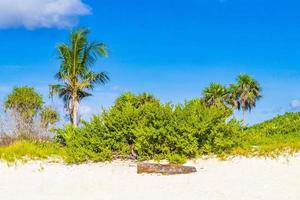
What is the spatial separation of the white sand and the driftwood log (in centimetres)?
26

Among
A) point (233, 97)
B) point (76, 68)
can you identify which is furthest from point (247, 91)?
point (76, 68)

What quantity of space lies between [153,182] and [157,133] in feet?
11.5

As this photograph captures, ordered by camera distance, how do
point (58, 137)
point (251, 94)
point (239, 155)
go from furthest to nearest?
point (251, 94) < point (58, 137) < point (239, 155)

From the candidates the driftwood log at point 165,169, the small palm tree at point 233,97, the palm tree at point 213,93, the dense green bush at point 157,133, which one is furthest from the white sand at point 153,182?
the small palm tree at point 233,97

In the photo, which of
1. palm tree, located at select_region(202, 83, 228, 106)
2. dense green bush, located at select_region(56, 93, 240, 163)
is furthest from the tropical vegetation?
palm tree, located at select_region(202, 83, 228, 106)

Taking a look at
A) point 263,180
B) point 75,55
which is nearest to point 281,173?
point 263,180

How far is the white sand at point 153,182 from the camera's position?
13.4m

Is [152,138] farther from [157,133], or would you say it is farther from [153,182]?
[153,182]

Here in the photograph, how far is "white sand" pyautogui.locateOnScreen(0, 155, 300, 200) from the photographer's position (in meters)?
13.4

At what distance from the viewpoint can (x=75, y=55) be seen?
101 ft

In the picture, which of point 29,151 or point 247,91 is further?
point 247,91

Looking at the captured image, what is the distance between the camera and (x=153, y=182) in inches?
602

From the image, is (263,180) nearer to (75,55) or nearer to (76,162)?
(76,162)

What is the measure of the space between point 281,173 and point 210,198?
3.60m
